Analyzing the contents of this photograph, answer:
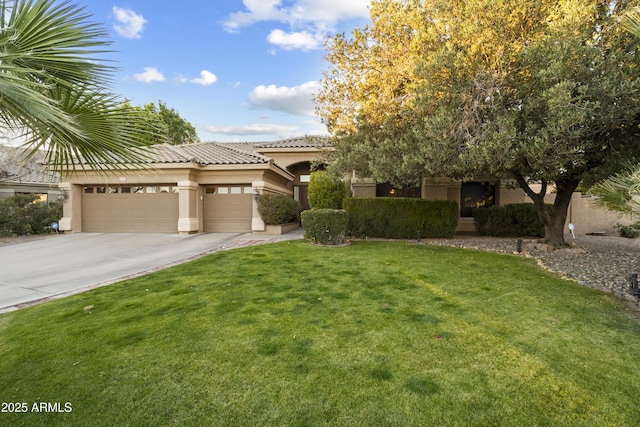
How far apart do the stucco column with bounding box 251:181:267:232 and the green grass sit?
327 inches

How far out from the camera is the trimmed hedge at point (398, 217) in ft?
40.5

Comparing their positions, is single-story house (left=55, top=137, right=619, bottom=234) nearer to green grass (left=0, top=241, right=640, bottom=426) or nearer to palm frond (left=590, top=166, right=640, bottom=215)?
green grass (left=0, top=241, right=640, bottom=426)

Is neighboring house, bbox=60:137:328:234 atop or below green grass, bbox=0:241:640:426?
atop

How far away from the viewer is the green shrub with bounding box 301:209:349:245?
34.2ft

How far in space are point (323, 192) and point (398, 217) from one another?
3.31 meters

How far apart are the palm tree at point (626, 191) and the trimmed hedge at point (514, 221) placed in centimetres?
1090

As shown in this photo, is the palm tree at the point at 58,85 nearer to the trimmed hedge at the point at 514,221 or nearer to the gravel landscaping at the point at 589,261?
the gravel landscaping at the point at 589,261

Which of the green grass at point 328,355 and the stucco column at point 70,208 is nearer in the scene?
the green grass at point 328,355

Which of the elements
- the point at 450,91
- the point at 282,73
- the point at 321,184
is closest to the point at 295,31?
the point at 282,73

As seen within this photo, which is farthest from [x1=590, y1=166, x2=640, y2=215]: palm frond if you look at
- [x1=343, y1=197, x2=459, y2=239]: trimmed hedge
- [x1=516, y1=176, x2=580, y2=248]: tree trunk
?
[x1=343, y1=197, x2=459, y2=239]: trimmed hedge

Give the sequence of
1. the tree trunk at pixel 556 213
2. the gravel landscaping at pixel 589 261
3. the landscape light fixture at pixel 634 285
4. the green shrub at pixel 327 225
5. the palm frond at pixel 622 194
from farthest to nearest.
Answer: the green shrub at pixel 327 225, the tree trunk at pixel 556 213, the gravel landscaping at pixel 589 261, the landscape light fixture at pixel 634 285, the palm frond at pixel 622 194

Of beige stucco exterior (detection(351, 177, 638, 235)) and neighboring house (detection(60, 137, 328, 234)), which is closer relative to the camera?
neighboring house (detection(60, 137, 328, 234))

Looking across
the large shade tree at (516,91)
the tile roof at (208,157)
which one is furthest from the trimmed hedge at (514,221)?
the tile roof at (208,157)

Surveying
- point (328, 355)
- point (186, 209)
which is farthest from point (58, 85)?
point (186, 209)
